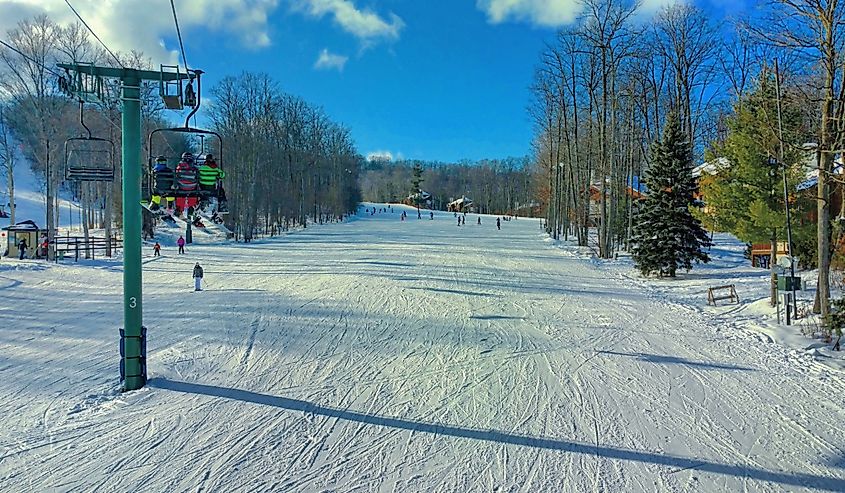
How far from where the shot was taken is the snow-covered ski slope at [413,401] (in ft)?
16.5

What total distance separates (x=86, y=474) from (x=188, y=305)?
8.97 m

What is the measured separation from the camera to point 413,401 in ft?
22.7

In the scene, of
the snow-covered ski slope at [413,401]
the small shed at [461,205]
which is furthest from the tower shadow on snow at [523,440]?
the small shed at [461,205]

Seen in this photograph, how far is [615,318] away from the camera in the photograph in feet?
39.4

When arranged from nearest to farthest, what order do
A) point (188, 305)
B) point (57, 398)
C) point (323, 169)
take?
point (57, 398) < point (188, 305) < point (323, 169)

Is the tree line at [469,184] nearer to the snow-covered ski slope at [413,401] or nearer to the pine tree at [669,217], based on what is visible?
the pine tree at [669,217]

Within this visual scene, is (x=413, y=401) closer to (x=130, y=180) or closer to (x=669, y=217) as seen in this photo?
(x=130, y=180)

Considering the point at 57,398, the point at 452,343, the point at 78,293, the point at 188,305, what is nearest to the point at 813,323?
the point at 452,343

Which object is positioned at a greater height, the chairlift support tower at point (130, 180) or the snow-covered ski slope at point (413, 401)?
the chairlift support tower at point (130, 180)

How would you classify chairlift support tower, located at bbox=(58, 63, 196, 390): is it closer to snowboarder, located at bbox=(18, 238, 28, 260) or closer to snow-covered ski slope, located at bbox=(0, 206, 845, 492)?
snow-covered ski slope, located at bbox=(0, 206, 845, 492)

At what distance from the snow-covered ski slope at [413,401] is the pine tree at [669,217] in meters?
5.60

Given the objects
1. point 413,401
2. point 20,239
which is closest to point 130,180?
point 413,401

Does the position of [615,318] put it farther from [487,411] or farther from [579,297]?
[487,411]

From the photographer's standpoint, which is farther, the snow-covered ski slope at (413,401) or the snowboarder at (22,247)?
the snowboarder at (22,247)
